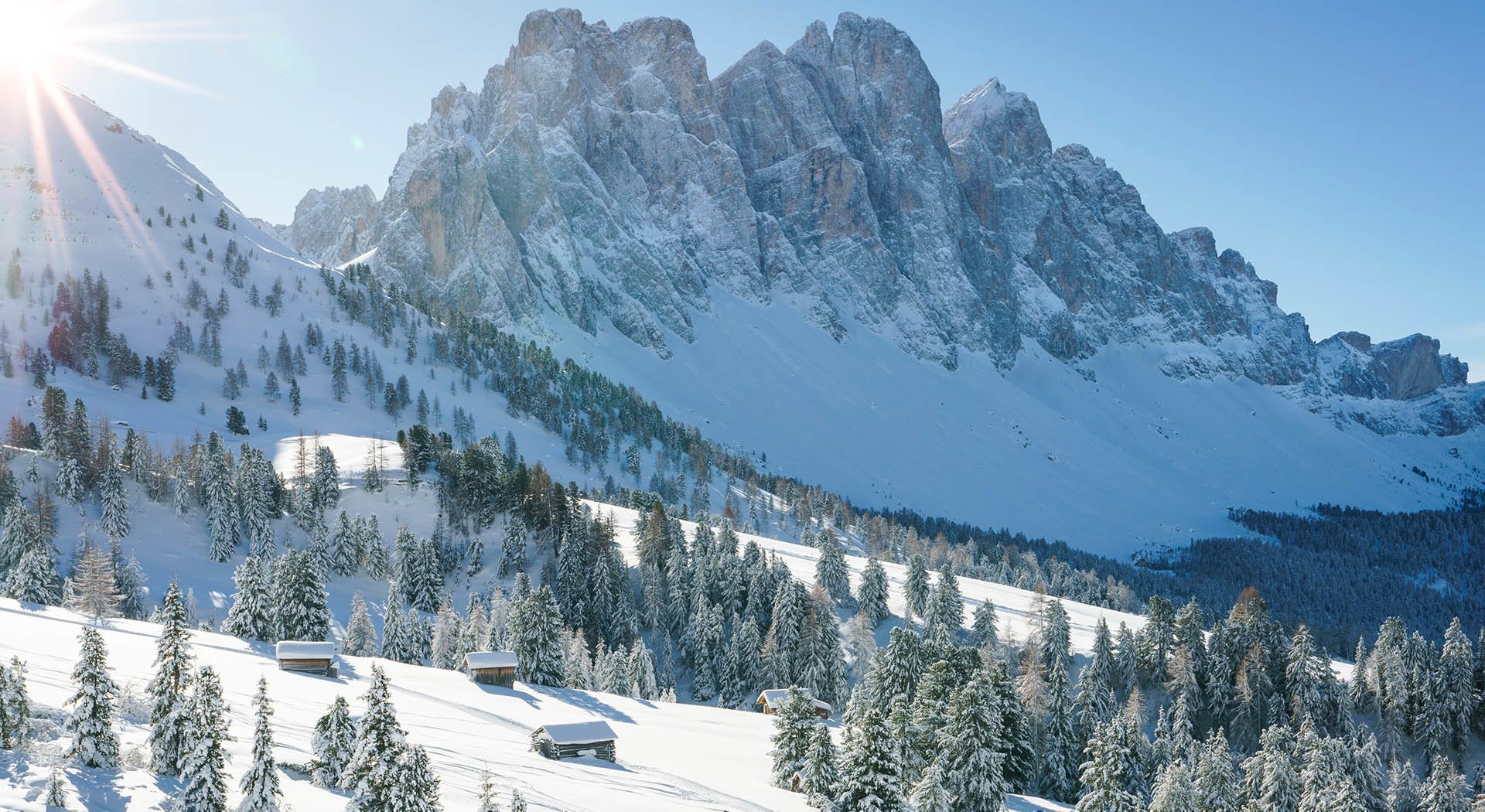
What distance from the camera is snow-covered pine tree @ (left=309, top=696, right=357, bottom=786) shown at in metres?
31.8

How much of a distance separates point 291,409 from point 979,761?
151 metres

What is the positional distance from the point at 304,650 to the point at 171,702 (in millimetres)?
25861

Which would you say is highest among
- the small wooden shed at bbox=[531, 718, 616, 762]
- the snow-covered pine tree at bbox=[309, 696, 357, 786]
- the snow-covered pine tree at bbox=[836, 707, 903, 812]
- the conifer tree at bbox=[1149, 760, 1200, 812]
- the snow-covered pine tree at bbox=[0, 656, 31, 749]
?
the snow-covered pine tree at bbox=[0, 656, 31, 749]

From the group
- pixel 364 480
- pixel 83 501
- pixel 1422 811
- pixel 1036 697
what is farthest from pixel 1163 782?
pixel 83 501

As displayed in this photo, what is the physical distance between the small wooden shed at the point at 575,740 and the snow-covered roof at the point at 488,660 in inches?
597

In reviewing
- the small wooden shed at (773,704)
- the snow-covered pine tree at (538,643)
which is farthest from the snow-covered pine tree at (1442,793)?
the snow-covered pine tree at (538,643)

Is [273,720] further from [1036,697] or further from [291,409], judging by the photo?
[291,409]

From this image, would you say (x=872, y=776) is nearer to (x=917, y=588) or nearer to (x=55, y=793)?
(x=55, y=793)

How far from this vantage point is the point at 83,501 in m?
91.3

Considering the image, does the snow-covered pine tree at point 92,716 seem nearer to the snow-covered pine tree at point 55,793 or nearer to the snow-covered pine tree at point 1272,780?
the snow-covered pine tree at point 55,793

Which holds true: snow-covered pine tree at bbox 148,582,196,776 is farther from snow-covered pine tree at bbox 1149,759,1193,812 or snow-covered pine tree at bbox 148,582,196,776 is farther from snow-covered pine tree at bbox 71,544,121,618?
snow-covered pine tree at bbox 1149,759,1193,812

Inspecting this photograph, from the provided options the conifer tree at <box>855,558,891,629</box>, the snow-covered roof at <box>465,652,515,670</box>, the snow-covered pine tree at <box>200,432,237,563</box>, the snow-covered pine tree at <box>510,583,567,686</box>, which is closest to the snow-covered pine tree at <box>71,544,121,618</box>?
the snow-covered pine tree at <box>200,432,237,563</box>

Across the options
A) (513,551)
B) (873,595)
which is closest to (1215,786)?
(873,595)

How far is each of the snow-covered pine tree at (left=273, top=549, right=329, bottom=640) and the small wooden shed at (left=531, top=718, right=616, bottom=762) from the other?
31.7 metres
